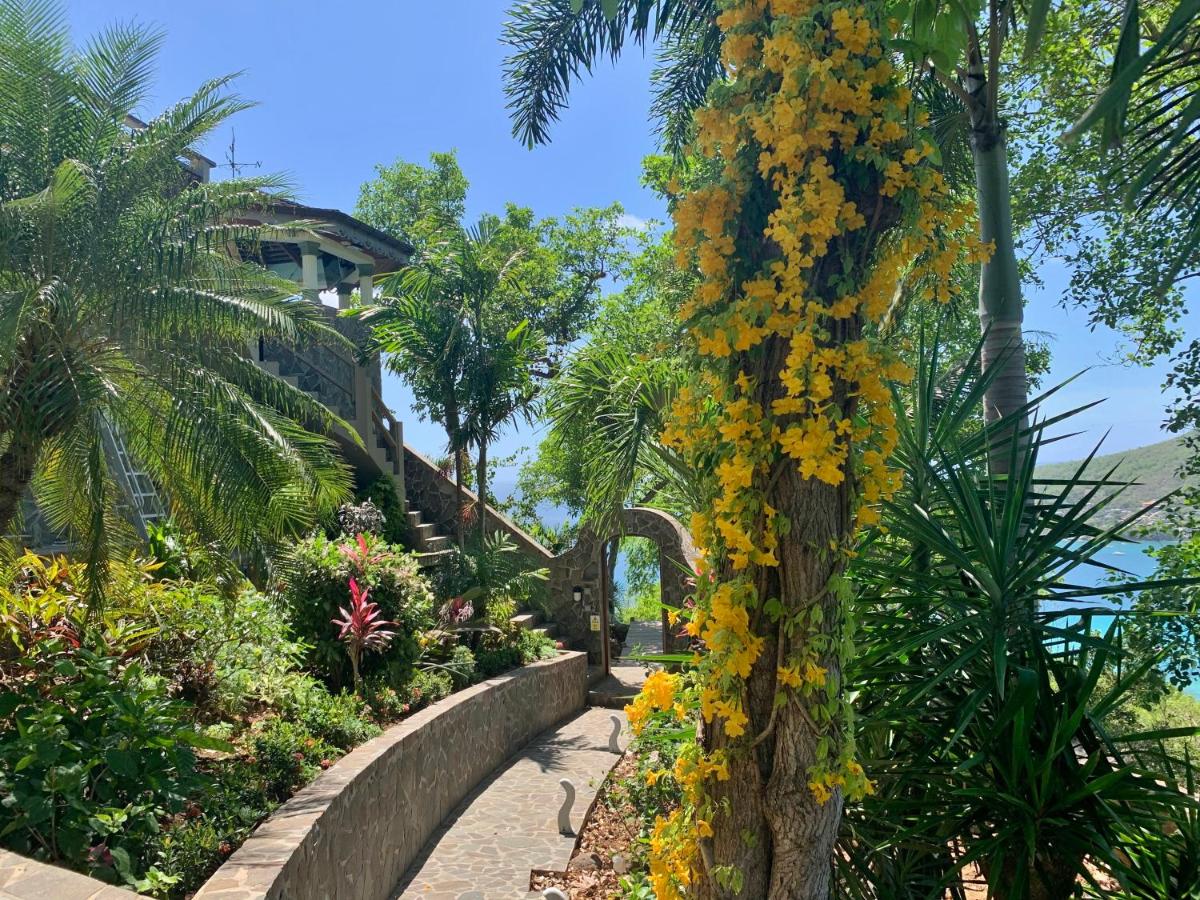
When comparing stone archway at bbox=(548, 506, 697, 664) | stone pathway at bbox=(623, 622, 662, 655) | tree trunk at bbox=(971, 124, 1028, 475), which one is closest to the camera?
tree trunk at bbox=(971, 124, 1028, 475)

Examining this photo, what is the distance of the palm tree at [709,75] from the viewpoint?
185 inches

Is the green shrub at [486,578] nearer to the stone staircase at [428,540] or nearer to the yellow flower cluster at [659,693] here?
the stone staircase at [428,540]

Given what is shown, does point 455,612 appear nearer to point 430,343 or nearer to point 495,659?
point 495,659

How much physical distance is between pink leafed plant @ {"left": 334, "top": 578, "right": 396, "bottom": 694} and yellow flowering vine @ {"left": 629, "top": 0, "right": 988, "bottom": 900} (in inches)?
215

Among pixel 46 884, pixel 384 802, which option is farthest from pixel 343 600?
pixel 46 884

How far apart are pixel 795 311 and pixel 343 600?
22.1ft

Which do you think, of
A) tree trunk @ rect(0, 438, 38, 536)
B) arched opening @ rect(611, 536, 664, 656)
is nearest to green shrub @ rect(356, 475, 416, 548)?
arched opening @ rect(611, 536, 664, 656)

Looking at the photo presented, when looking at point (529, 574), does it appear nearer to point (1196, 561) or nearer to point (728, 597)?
point (1196, 561)

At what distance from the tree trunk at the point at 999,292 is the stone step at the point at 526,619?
726cm

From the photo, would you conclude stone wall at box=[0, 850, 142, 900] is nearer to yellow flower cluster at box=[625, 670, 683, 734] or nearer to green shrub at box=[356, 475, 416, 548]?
yellow flower cluster at box=[625, 670, 683, 734]

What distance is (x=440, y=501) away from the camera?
14.2 m

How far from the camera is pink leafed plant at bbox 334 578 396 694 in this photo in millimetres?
7883

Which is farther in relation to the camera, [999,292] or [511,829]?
[511,829]

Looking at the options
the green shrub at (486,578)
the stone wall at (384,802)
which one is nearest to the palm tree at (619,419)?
the stone wall at (384,802)
